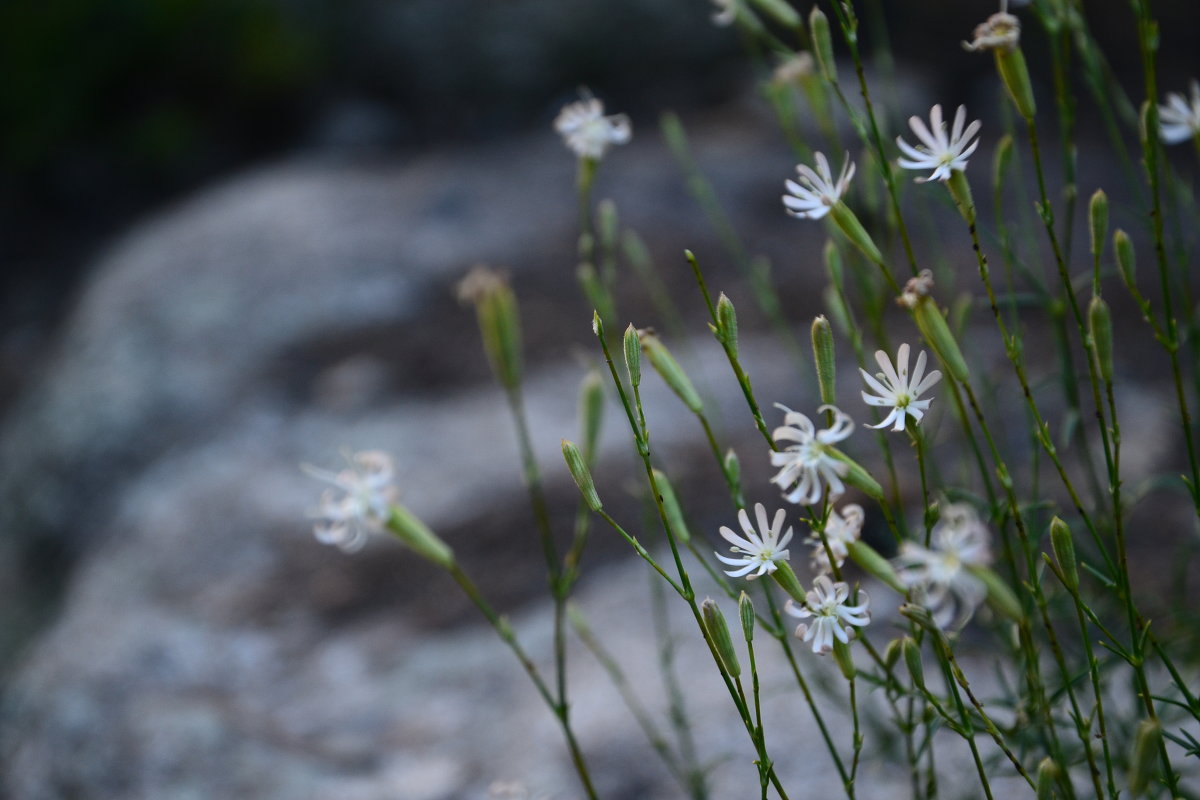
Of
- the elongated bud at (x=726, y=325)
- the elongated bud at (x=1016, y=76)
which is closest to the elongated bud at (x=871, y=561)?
the elongated bud at (x=726, y=325)

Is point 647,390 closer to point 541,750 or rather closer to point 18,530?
point 541,750

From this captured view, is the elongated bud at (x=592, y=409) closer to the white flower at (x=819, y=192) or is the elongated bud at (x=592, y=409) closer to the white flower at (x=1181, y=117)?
the white flower at (x=819, y=192)

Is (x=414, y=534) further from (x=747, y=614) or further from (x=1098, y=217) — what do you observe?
(x=1098, y=217)

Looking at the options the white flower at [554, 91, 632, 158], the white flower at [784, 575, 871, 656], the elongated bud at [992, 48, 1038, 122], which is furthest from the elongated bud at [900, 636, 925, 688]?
the white flower at [554, 91, 632, 158]

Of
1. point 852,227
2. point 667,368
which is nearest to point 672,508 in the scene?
point 667,368

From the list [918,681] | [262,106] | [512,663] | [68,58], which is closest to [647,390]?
[512,663]

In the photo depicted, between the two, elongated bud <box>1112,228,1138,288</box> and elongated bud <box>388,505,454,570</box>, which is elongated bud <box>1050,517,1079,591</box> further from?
elongated bud <box>388,505,454,570</box>
